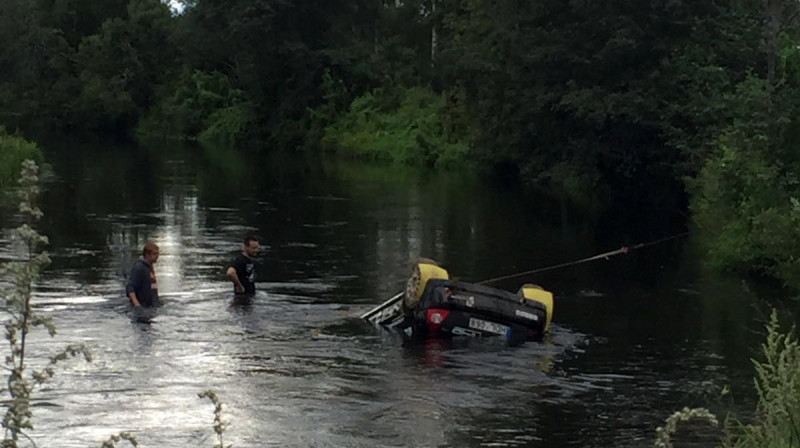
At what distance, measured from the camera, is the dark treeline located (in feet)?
86.2

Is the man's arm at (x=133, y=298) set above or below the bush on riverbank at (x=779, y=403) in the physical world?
below

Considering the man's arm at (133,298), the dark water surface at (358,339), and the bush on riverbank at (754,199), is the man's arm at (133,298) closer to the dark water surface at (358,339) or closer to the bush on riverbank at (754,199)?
the dark water surface at (358,339)

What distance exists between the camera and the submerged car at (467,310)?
655 inches

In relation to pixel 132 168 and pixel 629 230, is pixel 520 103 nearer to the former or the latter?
pixel 629 230

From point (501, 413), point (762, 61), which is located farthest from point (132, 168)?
point (501, 413)

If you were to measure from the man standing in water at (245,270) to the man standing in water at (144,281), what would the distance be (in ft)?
5.03

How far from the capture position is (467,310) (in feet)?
54.7

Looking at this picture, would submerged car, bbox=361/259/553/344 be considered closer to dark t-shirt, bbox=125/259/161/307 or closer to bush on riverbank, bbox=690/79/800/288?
dark t-shirt, bbox=125/259/161/307

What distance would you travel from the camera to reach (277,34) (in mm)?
67938

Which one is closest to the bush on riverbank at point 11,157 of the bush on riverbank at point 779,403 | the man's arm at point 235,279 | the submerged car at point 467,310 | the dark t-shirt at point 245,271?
the dark t-shirt at point 245,271

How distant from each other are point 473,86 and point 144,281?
96.8 ft

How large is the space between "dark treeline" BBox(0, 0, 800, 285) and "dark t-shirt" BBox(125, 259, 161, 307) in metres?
9.76

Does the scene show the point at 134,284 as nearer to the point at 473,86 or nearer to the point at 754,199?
the point at 754,199

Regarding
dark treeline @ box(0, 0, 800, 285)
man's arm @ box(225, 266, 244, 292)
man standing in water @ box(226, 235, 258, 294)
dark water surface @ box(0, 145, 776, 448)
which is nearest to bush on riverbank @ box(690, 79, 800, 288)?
dark treeline @ box(0, 0, 800, 285)
